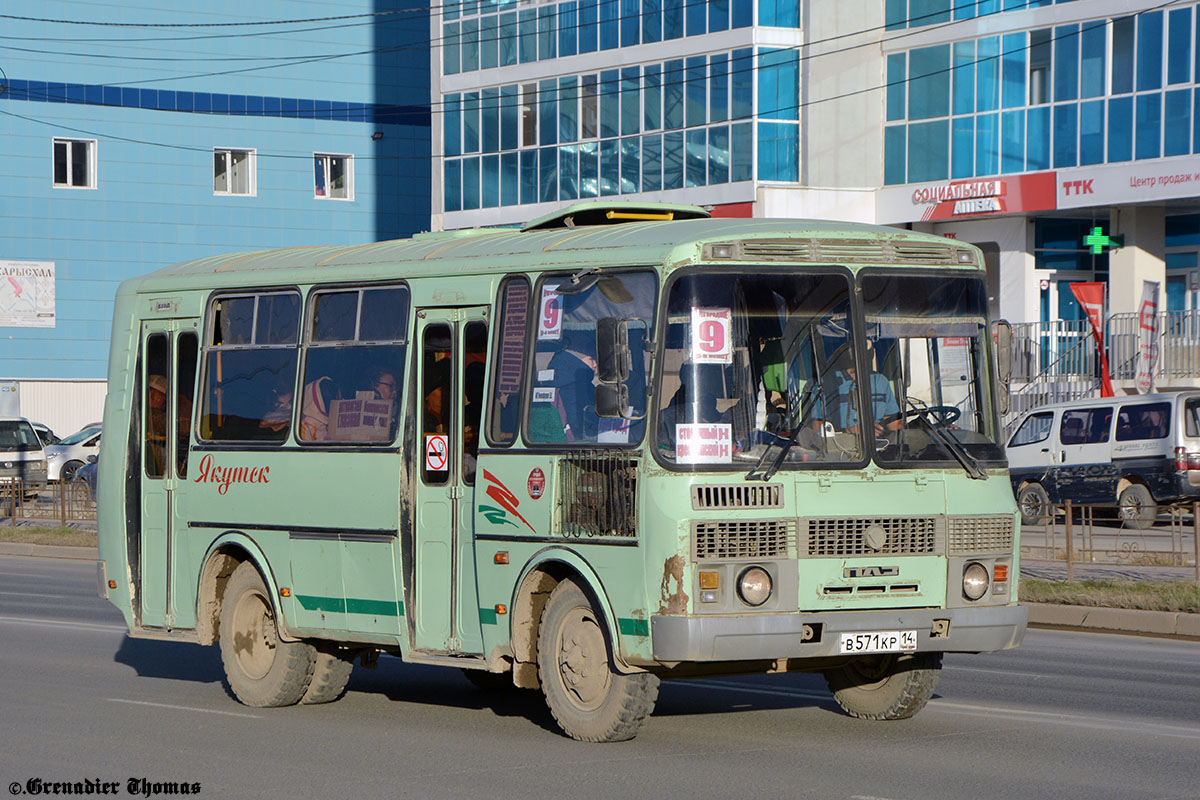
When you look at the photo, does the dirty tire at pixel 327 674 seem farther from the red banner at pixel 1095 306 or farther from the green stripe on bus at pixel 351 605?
the red banner at pixel 1095 306

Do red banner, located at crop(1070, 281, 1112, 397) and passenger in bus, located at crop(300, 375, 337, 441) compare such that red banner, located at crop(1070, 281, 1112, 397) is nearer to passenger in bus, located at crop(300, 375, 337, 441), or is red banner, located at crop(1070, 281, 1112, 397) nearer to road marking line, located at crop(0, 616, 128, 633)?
road marking line, located at crop(0, 616, 128, 633)

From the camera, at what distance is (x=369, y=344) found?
11383 millimetres

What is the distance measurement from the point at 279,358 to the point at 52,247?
48.5 metres

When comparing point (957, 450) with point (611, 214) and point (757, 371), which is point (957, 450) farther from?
point (611, 214)

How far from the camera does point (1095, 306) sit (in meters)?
36.8

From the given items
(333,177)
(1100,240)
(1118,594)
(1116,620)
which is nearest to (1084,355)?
(1100,240)

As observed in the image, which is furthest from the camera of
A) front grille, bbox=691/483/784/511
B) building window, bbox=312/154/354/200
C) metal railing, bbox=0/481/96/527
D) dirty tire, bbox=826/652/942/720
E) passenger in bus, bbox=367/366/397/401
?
building window, bbox=312/154/354/200

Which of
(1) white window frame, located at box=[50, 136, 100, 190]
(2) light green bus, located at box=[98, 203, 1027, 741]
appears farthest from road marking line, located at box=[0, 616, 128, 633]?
(1) white window frame, located at box=[50, 136, 100, 190]

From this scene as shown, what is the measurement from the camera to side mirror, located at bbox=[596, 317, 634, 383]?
9.34 meters

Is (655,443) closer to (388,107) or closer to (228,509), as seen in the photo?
(228,509)

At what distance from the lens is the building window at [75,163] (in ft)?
189

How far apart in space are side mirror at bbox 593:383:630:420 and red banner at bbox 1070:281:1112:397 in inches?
1108

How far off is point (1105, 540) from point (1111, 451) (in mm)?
7177

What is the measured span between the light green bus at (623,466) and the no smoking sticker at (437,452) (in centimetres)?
2
